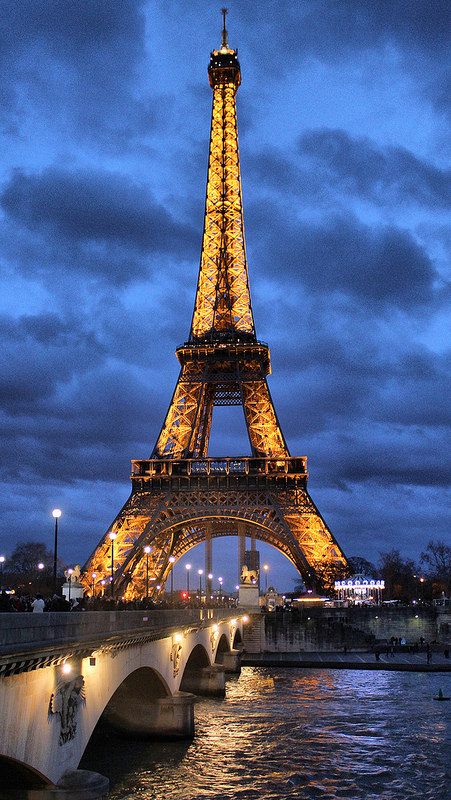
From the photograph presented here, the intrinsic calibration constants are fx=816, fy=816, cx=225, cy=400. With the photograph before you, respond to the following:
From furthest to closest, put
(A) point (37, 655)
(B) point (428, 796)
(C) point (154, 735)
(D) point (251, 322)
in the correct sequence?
(D) point (251, 322)
(C) point (154, 735)
(B) point (428, 796)
(A) point (37, 655)

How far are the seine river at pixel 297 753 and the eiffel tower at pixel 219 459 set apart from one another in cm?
2894

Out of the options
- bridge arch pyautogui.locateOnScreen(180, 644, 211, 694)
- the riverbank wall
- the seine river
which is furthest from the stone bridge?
the riverbank wall

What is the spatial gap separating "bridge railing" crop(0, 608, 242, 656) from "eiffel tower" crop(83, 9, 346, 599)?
42.4 meters

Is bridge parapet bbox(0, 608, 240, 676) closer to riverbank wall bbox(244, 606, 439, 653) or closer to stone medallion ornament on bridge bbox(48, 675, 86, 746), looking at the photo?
stone medallion ornament on bridge bbox(48, 675, 86, 746)

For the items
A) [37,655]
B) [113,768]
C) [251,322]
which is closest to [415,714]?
[113,768]

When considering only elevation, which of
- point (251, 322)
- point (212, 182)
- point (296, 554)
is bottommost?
point (296, 554)

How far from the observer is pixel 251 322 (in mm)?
93188

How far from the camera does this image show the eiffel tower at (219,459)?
77.9 metres

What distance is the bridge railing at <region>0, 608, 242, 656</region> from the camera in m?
14.9

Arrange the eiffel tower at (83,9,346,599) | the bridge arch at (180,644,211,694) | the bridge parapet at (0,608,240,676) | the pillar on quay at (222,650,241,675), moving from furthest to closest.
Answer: the eiffel tower at (83,9,346,599), the pillar on quay at (222,650,241,675), the bridge arch at (180,644,211,694), the bridge parapet at (0,608,240,676)

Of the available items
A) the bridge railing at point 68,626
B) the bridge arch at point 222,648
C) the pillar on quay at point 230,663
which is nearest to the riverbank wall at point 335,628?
the bridge arch at point 222,648

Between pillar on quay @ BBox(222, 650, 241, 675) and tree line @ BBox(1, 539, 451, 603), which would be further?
tree line @ BBox(1, 539, 451, 603)

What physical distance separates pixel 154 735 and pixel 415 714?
14.8 metres

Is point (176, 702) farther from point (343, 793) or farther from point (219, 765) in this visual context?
point (343, 793)
